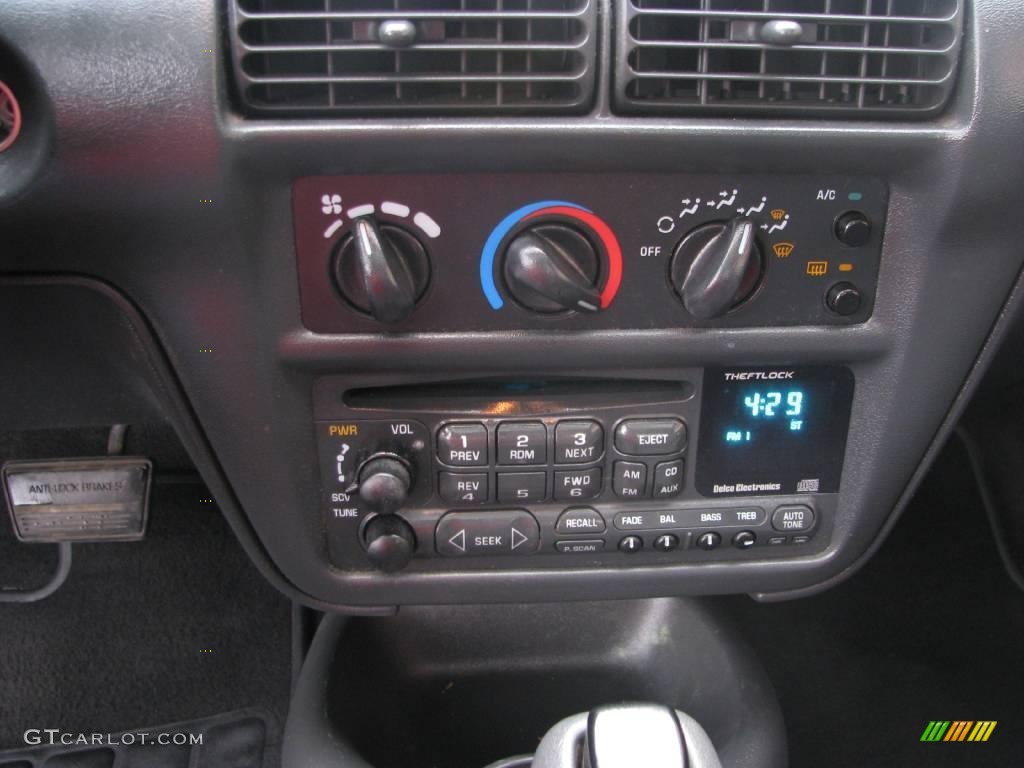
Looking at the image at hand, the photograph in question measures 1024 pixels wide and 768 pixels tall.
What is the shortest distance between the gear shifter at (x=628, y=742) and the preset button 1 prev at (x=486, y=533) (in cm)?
18

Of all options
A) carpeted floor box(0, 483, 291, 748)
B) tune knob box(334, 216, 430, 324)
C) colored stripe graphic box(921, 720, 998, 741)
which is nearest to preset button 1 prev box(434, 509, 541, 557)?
tune knob box(334, 216, 430, 324)

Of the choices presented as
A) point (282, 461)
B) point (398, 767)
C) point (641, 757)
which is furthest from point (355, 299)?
point (398, 767)

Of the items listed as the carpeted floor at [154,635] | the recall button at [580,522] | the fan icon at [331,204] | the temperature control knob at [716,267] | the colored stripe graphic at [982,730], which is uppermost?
the fan icon at [331,204]

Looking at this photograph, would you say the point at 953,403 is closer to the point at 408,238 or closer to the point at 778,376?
the point at 778,376

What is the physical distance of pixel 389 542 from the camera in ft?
2.61

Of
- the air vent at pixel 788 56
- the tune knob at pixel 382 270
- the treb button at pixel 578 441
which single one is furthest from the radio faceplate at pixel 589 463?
the air vent at pixel 788 56

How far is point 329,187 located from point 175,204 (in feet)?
0.37

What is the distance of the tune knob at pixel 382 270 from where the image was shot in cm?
67

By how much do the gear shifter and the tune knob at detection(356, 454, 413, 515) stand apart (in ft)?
0.74

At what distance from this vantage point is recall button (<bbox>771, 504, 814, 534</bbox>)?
33.5 inches

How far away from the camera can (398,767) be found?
95 cm

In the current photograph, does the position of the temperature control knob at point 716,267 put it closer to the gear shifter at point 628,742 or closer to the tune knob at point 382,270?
the tune knob at point 382,270

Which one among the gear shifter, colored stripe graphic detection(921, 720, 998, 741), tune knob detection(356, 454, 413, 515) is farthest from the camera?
colored stripe graphic detection(921, 720, 998, 741)

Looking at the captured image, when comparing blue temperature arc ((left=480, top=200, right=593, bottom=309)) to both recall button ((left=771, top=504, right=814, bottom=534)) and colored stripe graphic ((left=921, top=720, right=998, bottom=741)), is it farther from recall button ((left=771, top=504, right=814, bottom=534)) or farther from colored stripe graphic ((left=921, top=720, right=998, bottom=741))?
colored stripe graphic ((left=921, top=720, right=998, bottom=741))
